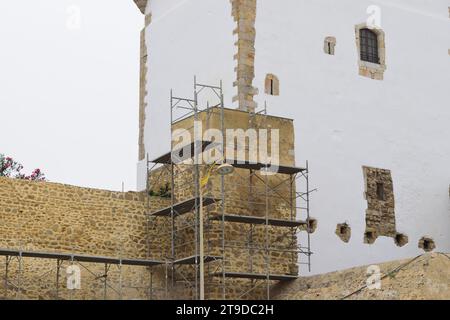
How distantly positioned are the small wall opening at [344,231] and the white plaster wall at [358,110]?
12 centimetres

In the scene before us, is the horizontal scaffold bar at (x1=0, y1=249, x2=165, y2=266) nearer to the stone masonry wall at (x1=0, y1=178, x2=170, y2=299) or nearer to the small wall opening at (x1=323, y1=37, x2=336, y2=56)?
the stone masonry wall at (x1=0, y1=178, x2=170, y2=299)

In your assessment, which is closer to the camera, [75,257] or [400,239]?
[75,257]

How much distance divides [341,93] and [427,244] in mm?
4024

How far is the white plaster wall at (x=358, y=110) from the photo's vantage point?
25.3 m

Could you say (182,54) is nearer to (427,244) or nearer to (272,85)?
(272,85)

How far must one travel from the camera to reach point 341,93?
1029 inches

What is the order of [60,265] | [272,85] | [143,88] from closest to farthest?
[60,265] → [272,85] → [143,88]

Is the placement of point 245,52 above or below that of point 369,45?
below

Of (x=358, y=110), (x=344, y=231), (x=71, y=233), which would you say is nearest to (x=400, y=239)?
(x=344, y=231)

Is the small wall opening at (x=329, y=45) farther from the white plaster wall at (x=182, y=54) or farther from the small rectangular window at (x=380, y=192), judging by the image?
the small rectangular window at (x=380, y=192)

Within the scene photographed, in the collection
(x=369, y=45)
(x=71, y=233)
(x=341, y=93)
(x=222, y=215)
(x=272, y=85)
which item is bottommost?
(x=71, y=233)

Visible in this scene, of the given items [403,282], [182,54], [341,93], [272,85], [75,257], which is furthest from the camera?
[182,54]
